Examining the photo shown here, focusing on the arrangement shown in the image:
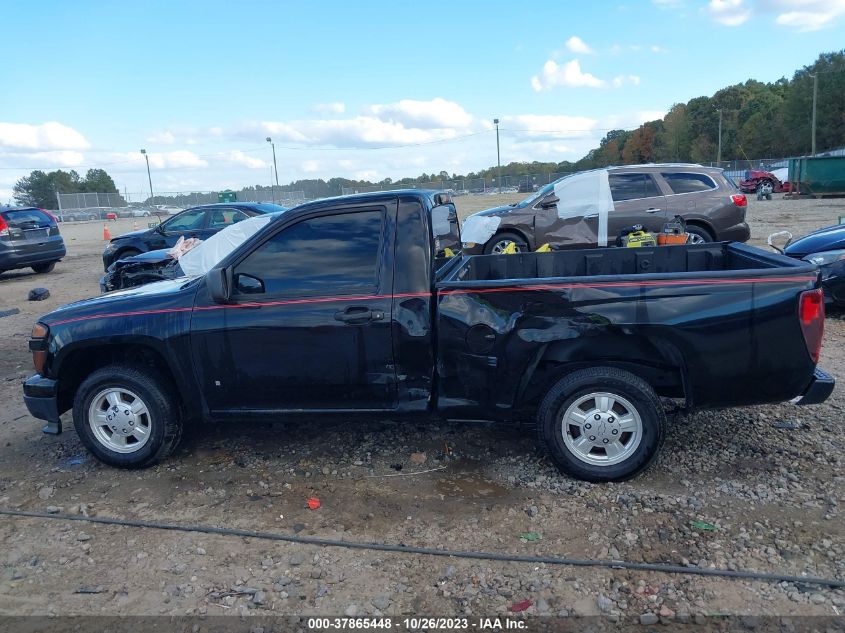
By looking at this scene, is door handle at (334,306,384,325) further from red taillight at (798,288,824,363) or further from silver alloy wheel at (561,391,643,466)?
red taillight at (798,288,824,363)

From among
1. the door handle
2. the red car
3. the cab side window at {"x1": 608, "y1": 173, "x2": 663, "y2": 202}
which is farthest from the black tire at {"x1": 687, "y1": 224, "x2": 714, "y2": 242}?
the red car

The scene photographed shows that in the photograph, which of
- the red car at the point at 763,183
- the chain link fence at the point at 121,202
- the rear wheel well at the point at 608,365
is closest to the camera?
the rear wheel well at the point at 608,365

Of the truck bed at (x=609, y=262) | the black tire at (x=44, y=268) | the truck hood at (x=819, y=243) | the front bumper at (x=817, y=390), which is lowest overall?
the front bumper at (x=817, y=390)

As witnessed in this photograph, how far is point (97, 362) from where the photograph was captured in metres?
4.59

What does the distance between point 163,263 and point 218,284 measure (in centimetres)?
570

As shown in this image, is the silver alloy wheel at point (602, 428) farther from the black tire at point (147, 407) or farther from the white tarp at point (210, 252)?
the white tarp at point (210, 252)

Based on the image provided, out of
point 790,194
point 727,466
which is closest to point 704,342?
point 727,466

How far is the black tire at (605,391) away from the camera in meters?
3.74

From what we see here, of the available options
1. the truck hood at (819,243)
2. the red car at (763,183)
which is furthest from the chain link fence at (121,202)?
the truck hood at (819,243)

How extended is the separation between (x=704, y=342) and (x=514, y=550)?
1585 mm

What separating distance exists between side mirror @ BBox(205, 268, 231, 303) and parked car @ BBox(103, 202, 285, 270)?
8.19m

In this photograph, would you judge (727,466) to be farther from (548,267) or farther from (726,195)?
(726,195)

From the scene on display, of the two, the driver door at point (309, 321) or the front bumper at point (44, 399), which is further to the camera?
the front bumper at point (44, 399)

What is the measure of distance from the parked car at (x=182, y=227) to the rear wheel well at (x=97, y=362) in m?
7.70
